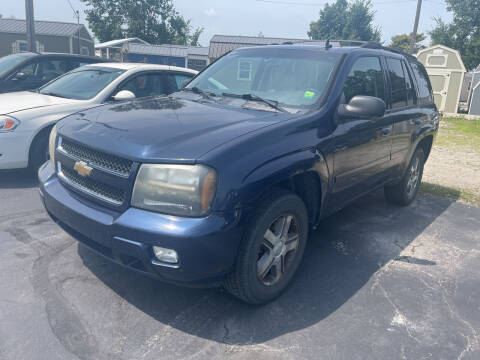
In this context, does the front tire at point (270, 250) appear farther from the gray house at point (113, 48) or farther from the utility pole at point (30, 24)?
the gray house at point (113, 48)

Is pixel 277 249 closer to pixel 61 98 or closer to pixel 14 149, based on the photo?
pixel 14 149

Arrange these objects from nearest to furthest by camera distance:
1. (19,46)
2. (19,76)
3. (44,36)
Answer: (19,76) < (19,46) < (44,36)

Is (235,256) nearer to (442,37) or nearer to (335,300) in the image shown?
(335,300)

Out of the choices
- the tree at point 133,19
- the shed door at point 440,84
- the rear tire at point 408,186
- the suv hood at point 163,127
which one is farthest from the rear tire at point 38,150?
the tree at point 133,19

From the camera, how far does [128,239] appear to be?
7.80ft

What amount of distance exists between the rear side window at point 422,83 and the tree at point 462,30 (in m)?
39.3

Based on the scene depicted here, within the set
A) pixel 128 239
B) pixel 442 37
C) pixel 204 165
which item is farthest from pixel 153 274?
pixel 442 37

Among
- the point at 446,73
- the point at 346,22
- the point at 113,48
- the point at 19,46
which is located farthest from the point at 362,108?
the point at 346,22

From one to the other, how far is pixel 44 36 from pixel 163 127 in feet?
142

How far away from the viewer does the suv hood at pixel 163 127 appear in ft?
8.05

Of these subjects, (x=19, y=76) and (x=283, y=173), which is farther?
(x=19, y=76)

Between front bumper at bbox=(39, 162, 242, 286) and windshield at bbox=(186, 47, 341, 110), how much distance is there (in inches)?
54.9

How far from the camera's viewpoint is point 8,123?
16.4 ft

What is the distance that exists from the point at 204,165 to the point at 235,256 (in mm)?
594
